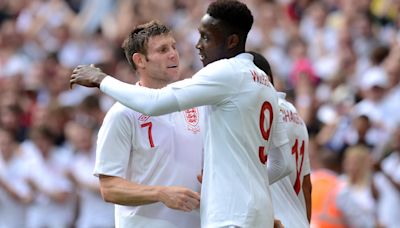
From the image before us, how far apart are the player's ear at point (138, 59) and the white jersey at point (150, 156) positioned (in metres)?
0.32

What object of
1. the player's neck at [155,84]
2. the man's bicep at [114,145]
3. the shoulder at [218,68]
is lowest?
the man's bicep at [114,145]

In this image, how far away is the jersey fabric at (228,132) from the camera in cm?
644

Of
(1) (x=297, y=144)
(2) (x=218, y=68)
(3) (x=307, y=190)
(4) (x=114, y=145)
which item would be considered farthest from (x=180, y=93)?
(3) (x=307, y=190)

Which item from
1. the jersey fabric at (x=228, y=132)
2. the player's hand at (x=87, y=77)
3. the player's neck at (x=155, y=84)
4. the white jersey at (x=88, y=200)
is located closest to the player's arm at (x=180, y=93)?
the jersey fabric at (x=228, y=132)

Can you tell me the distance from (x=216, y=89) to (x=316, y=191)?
3.65 metres

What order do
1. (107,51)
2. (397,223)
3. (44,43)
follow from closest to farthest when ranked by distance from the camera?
(397,223), (107,51), (44,43)

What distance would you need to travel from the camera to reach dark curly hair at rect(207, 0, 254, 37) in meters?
6.66

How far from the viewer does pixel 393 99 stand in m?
12.5

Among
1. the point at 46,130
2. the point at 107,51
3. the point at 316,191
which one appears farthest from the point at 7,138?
the point at 316,191

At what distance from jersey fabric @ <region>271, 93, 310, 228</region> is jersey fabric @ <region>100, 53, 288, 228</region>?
1035 millimetres

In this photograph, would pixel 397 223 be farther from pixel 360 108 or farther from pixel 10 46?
pixel 10 46

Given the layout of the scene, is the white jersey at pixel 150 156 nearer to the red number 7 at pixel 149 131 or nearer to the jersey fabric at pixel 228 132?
the red number 7 at pixel 149 131

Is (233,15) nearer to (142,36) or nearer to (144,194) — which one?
(142,36)

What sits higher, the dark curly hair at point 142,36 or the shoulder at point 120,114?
the dark curly hair at point 142,36
